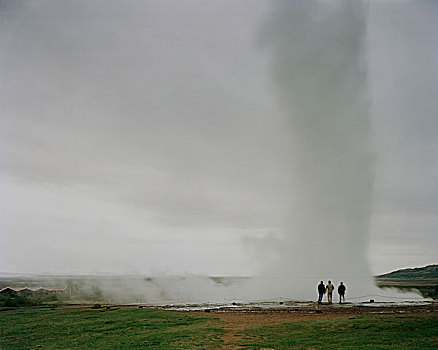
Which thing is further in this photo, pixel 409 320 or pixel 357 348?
pixel 409 320

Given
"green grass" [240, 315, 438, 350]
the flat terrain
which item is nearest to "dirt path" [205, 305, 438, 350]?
the flat terrain

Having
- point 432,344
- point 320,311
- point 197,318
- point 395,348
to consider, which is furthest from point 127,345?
point 320,311

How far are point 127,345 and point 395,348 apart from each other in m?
14.8

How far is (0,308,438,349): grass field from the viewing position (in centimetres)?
2158

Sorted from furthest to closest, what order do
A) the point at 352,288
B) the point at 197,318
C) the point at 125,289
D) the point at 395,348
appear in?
the point at 125,289 → the point at 352,288 → the point at 197,318 → the point at 395,348

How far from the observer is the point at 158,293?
81.1 metres

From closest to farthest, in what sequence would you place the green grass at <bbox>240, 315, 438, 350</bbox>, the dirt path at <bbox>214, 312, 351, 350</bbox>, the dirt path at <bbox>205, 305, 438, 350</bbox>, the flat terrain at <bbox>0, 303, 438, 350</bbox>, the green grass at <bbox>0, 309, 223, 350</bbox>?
the green grass at <bbox>240, 315, 438, 350</bbox> < the flat terrain at <bbox>0, 303, 438, 350</bbox> < the green grass at <bbox>0, 309, 223, 350</bbox> < the dirt path at <bbox>214, 312, 351, 350</bbox> < the dirt path at <bbox>205, 305, 438, 350</bbox>

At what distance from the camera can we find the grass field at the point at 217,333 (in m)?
21.6

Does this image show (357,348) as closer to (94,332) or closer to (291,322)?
(291,322)

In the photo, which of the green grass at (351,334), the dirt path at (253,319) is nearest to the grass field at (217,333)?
the green grass at (351,334)

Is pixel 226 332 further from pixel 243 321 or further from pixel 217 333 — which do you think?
pixel 243 321

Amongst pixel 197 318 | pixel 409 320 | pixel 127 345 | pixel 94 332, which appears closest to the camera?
pixel 127 345

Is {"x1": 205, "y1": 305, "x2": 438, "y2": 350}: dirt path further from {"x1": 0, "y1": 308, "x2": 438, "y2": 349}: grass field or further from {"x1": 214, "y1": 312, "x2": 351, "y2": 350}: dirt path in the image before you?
{"x1": 0, "y1": 308, "x2": 438, "y2": 349}: grass field

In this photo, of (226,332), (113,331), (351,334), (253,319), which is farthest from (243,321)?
(351,334)
